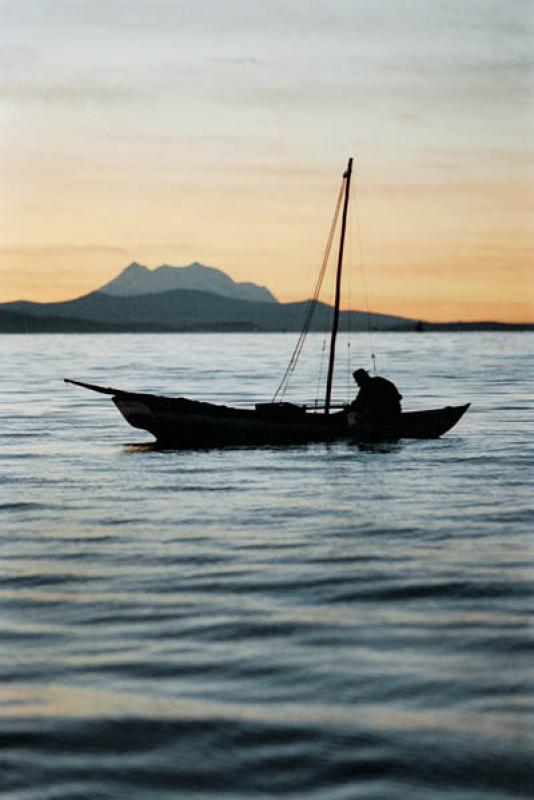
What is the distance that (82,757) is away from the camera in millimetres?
8102

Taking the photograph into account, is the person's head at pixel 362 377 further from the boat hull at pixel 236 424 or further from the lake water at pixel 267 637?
the lake water at pixel 267 637

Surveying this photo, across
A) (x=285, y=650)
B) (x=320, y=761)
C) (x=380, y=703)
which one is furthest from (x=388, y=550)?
(x=320, y=761)

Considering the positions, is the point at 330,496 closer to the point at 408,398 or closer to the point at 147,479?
the point at 147,479

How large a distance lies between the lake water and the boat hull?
517 cm

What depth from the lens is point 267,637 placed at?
11.2m

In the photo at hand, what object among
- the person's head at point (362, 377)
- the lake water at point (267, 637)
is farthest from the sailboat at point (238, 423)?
the lake water at point (267, 637)

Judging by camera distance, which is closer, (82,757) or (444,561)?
(82,757)

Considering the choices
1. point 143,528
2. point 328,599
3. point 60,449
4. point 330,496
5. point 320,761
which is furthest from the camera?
point 60,449

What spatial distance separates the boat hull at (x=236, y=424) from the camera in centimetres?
3086

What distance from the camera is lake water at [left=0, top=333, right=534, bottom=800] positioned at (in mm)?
7918

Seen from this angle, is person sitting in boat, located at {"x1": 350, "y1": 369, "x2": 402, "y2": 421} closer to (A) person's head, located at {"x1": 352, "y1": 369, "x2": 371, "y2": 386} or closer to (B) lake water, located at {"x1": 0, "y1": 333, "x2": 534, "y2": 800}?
(A) person's head, located at {"x1": 352, "y1": 369, "x2": 371, "y2": 386}

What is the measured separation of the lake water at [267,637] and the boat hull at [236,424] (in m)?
5.17

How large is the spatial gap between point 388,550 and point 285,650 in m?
6.02

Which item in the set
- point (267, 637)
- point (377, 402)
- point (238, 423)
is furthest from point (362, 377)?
point (267, 637)
